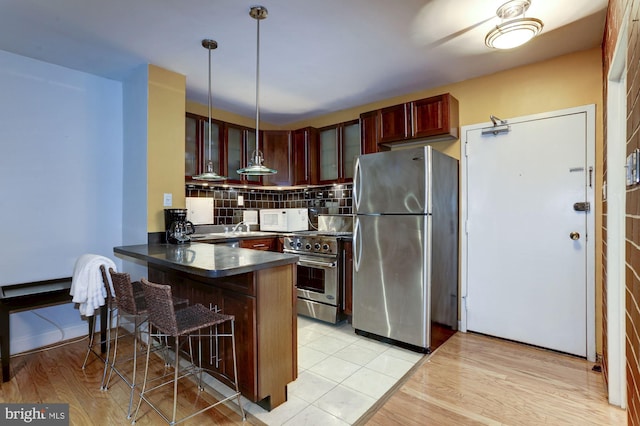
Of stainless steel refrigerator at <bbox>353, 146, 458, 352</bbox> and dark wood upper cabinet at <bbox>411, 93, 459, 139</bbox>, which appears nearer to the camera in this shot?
stainless steel refrigerator at <bbox>353, 146, 458, 352</bbox>

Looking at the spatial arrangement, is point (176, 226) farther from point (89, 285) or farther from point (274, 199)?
point (274, 199)

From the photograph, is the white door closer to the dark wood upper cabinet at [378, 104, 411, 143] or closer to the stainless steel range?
the dark wood upper cabinet at [378, 104, 411, 143]

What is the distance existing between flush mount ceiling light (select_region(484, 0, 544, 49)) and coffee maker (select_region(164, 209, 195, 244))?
2768mm

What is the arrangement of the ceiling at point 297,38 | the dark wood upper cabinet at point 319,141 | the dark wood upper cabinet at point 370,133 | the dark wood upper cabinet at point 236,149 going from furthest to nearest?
the dark wood upper cabinet at point 236,149 < the dark wood upper cabinet at point 370,133 < the dark wood upper cabinet at point 319,141 < the ceiling at point 297,38

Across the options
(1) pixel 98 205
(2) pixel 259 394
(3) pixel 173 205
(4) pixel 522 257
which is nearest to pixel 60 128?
(1) pixel 98 205

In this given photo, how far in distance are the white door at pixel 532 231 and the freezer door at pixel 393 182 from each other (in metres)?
0.81

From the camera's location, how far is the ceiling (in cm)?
203

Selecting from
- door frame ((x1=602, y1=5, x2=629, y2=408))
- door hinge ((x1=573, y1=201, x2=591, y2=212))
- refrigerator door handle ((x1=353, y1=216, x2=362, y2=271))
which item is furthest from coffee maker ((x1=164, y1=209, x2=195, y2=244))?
door hinge ((x1=573, y1=201, x2=591, y2=212))

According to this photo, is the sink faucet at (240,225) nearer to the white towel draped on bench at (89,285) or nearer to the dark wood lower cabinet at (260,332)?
the white towel draped on bench at (89,285)

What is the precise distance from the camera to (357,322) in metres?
3.06

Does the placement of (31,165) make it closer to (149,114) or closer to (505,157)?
(149,114)

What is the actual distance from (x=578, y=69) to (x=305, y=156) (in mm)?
2853

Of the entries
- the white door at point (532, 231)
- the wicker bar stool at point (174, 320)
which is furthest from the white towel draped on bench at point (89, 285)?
the white door at point (532, 231)

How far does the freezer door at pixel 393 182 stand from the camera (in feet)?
8.59
